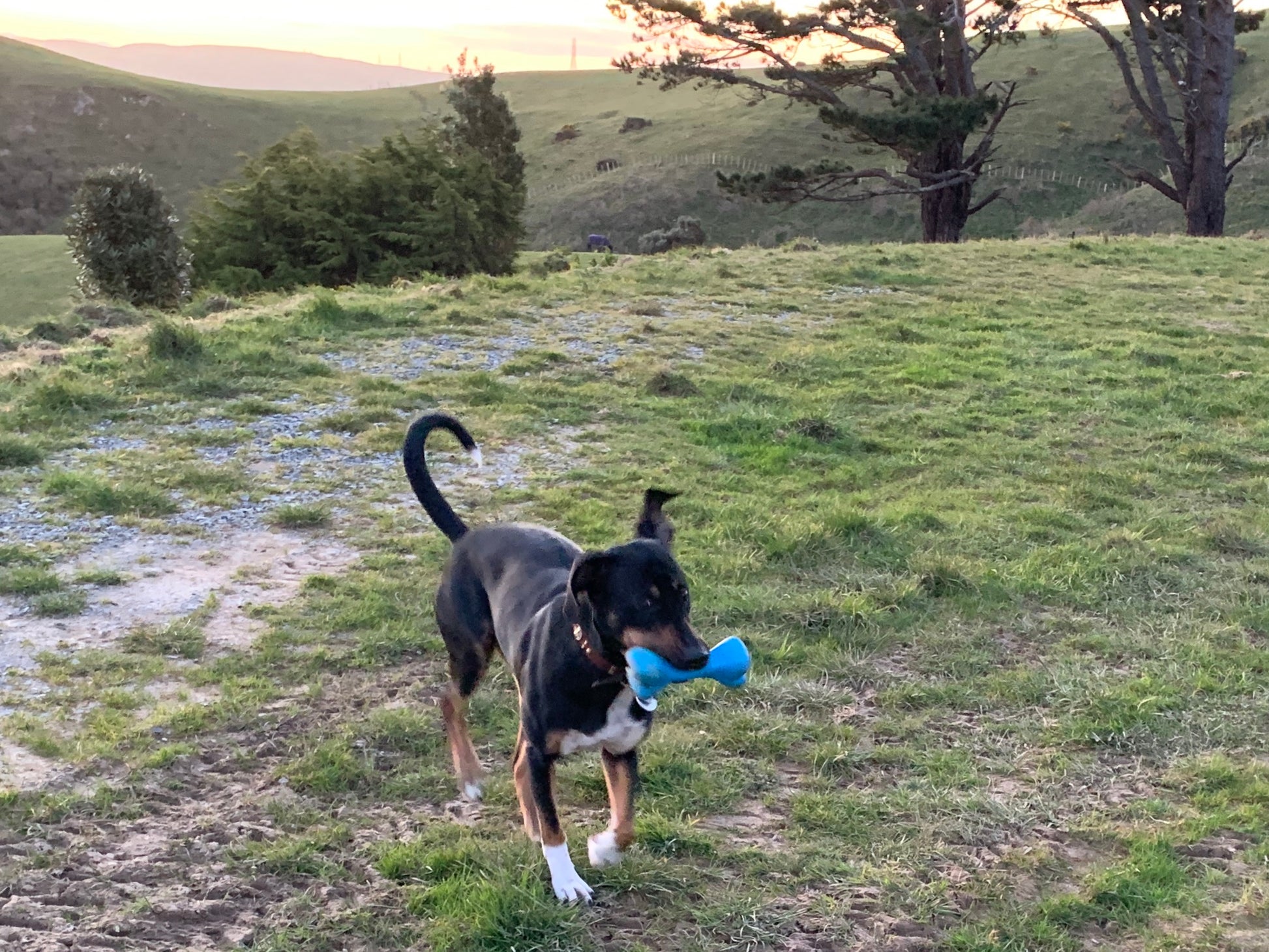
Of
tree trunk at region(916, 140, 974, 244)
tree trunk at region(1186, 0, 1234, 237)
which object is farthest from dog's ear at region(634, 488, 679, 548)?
tree trunk at region(1186, 0, 1234, 237)

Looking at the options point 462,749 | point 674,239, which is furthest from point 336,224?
point 462,749

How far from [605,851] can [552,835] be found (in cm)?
26

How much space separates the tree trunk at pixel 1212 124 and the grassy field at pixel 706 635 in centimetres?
1752

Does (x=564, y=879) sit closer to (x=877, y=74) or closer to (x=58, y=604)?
(x=58, y=604)

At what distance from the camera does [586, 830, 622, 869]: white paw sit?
3.73 metres

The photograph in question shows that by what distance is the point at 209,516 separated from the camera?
7.17 meters

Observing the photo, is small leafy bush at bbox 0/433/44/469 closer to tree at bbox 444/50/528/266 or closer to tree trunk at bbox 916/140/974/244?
tree trunk at bbox 916/140/974/244

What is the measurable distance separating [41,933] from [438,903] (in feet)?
3.94

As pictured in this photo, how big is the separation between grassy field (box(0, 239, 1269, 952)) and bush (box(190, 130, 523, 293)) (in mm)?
11698

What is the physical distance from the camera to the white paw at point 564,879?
356cm

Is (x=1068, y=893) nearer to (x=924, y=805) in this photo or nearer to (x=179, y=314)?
(x=924, y=805)

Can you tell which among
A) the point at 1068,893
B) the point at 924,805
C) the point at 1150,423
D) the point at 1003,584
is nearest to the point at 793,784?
the point at 924,805

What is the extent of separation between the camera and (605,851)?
374cm

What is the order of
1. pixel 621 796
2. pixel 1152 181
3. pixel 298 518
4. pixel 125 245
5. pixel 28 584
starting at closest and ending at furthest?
pixel 621 796
pixel 28 584
pixel 298 518
pixel 125 245
pixel 1152 181
